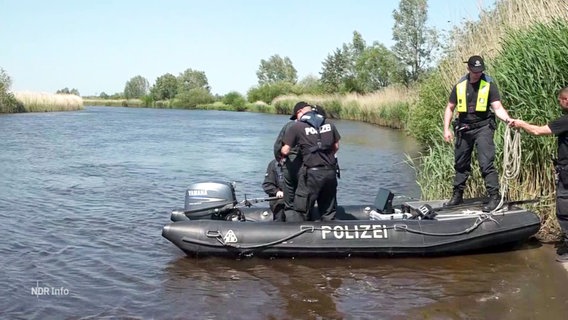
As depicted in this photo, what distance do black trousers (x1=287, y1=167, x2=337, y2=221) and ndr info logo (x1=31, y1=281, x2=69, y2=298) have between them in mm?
2575

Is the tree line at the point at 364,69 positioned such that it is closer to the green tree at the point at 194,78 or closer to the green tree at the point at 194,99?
the green tree at the point at 194,99

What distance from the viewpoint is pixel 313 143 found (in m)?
6.59

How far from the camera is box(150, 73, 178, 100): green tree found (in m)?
83.1

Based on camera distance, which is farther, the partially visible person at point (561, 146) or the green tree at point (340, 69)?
the green tree at point (340, 69)

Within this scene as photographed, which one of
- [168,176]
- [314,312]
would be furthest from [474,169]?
[168,176]

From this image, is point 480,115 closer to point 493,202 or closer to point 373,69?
point 493,202

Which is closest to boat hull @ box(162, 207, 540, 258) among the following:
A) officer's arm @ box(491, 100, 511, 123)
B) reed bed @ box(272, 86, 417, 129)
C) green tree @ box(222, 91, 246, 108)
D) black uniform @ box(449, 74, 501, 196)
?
black uniform @ box(449, 74, 501, 196)

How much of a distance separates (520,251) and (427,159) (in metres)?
2.30

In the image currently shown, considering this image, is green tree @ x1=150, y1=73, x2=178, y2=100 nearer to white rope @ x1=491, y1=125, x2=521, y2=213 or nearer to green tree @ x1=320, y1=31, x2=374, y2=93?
green tree @ x1=320, y1=31, x2=374, y2=93

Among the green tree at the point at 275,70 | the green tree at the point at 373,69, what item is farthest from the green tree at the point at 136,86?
the green tree at the point at 373,69

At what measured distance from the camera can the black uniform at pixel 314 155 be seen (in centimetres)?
661

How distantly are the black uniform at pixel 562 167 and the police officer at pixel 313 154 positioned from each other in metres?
2.22

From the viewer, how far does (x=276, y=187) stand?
736cm

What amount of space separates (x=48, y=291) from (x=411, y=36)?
135 ft
